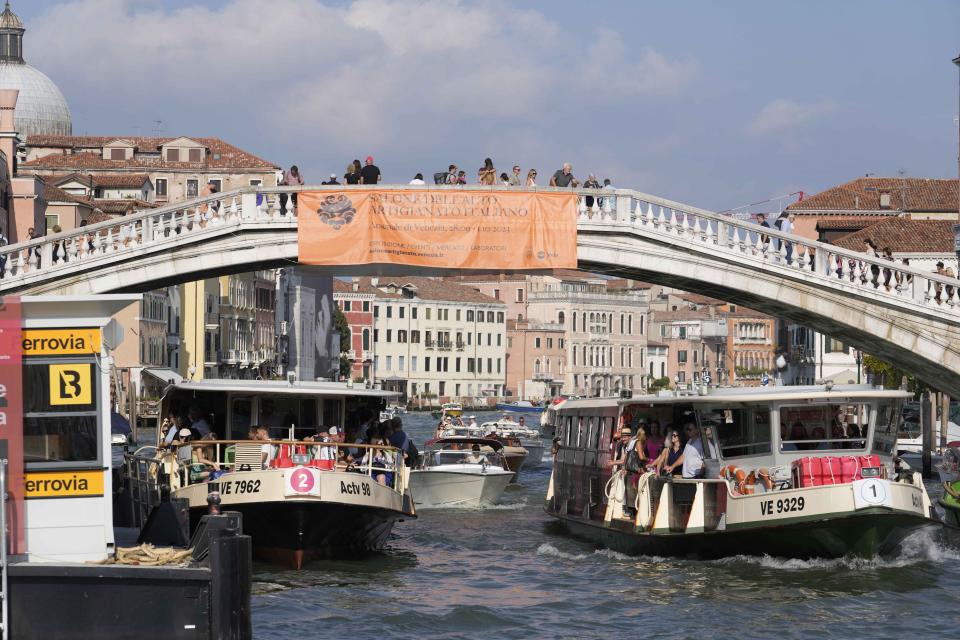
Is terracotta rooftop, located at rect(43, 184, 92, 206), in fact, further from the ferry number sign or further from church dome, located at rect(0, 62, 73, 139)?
the ferry number sign

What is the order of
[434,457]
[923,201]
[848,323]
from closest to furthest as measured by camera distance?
1. [848,323]
2. [434,457]
3. [923,201]

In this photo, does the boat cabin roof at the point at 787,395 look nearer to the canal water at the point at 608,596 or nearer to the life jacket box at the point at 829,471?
the life jacket box at the point at 829,471

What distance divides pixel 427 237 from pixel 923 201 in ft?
114

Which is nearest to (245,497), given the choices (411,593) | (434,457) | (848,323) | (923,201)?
(411,593)

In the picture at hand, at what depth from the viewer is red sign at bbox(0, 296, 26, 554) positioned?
35.1ft

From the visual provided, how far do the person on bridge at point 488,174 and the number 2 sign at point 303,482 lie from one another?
9706mm

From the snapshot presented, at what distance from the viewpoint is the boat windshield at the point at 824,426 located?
1775 centimetres

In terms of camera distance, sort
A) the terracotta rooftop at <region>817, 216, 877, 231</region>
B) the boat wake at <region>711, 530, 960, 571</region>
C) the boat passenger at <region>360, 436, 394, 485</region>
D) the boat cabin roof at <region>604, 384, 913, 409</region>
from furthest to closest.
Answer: the terracotta rooftop at <region>817, 216, 877, 231</region>
the boat passenger at <region>360, 436, 394, 485</region>
the boat cabin roof at <region>604, 384, 913, 409</region>
the boat wake at <region>711, 530, 960, 571</region>

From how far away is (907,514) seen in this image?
16719 mm

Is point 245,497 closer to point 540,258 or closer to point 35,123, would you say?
point 540,258

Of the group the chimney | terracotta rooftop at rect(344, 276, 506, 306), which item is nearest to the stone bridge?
the chimney

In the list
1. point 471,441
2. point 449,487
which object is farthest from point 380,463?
point 471,441

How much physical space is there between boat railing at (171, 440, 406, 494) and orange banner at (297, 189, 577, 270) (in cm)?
708

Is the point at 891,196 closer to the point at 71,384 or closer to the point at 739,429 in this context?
the point at 739,429
